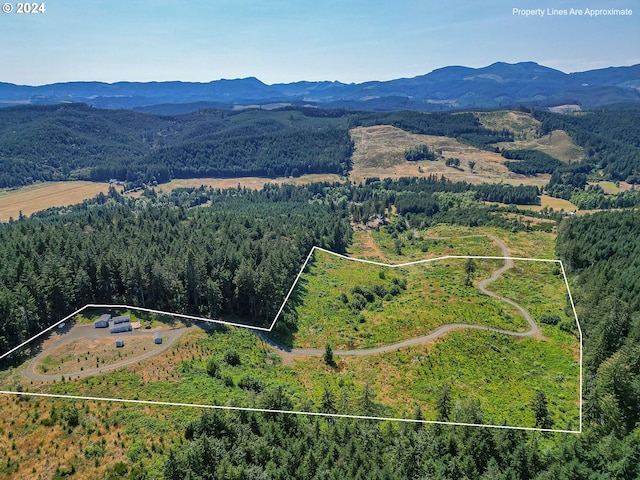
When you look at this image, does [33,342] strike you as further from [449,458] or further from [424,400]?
[449,458]

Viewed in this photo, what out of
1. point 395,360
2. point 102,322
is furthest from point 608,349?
point 102,322

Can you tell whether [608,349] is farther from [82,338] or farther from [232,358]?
[82,338]

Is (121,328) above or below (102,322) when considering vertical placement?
below

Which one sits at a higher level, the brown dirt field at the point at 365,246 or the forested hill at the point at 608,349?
the forested hill at the point at 608,349

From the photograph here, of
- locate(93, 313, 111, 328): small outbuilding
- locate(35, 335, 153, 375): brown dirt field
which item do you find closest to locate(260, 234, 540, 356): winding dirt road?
locate(35, 335, 153, 375): brown dirt field

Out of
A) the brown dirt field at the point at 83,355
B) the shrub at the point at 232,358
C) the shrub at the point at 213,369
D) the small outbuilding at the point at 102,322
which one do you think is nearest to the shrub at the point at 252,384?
the shrub at the point at 232,358

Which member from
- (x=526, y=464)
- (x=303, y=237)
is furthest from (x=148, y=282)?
(x=303, y=237)

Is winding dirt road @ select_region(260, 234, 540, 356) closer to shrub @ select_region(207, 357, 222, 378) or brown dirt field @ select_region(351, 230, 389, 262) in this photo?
shrub @ select_region(207, 357, 222, 378)

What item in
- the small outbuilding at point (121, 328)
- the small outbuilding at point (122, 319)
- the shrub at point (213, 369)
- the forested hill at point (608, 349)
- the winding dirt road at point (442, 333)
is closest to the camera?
the forested hill at point (608, 349)

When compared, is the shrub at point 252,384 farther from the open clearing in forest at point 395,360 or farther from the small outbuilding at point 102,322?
the small outbuilding at point 102,322
